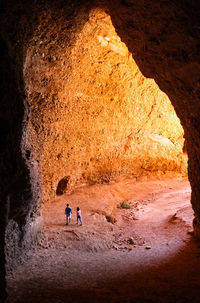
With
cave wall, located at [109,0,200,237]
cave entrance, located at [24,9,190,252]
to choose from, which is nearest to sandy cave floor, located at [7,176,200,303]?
cave entrance, located at [24,9,190,252]

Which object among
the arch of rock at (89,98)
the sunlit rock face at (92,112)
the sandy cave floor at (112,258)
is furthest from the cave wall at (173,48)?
the sunlit rock face at (92,112)

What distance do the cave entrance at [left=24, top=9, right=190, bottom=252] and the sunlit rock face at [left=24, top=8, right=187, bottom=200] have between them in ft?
0.10

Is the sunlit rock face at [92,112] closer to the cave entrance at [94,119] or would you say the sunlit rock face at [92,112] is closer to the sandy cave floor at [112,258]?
the cave entrance at [94,119]

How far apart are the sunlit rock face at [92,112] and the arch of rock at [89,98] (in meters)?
0.04

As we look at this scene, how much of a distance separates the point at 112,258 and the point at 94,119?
19.6 feet

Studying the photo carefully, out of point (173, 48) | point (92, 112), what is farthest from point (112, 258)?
point (92, 112)

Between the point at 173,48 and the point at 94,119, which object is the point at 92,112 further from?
the point at 173,48

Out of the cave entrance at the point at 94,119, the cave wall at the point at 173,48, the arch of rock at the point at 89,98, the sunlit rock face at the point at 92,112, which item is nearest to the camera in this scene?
the cave wall at the point at 173,48

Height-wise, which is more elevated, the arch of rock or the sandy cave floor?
the arch of rock

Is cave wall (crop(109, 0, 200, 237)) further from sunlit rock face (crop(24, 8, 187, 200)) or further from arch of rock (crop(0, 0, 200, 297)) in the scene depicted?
sunlit rock face (crop(24, 8, 187, 200))

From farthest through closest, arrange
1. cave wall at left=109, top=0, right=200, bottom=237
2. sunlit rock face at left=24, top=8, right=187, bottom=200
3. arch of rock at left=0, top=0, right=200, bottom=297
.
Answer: sunlit rock face at left=24, top=8, right=187, bottom=200 < arch of rock at left=0, top=0, right=200, bottom=297 < cave wall at left=109, top=0, right=200, bottom=237

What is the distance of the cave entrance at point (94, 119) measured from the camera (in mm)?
7098

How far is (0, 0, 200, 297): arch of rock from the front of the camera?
404 centimetres

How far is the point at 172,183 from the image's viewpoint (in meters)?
12.6
